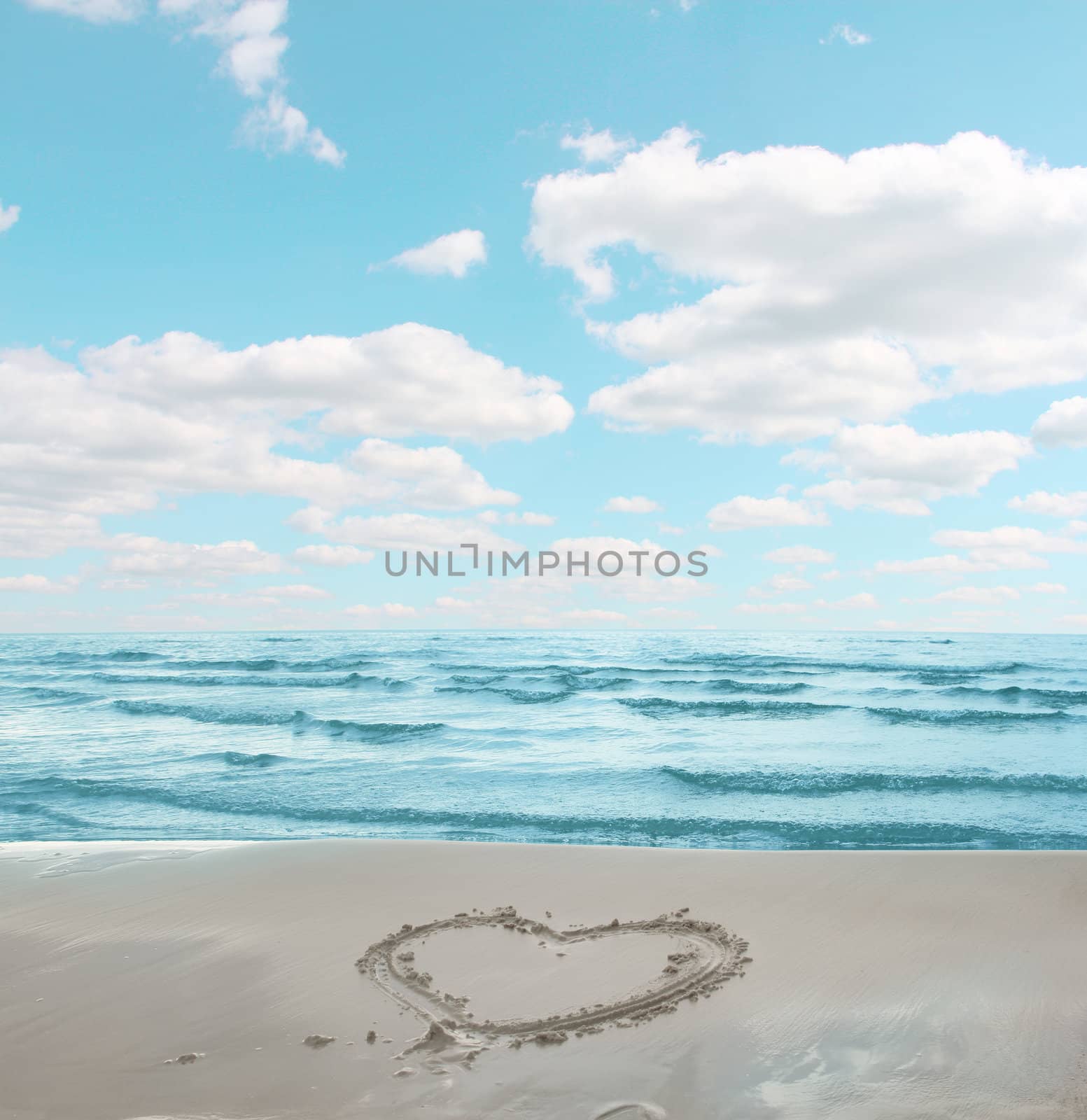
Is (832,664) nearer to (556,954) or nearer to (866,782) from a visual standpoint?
(866,782)

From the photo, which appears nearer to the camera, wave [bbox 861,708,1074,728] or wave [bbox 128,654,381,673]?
wave [bbox 861,708,1074,728]

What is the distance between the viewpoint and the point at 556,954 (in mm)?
4355

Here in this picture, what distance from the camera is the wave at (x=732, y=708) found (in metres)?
17.9

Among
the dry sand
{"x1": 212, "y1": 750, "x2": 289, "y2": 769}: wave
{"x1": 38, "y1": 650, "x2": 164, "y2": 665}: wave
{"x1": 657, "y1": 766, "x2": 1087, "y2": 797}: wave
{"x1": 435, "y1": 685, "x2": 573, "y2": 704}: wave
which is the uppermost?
the dry sand

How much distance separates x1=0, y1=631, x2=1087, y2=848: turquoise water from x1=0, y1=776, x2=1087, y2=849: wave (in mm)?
32

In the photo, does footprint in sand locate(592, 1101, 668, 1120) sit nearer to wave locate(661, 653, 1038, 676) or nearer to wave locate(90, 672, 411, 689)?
wave locate(90, 672, 411, 689)

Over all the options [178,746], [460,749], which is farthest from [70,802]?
[460,749]

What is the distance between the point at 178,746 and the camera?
42.8ft

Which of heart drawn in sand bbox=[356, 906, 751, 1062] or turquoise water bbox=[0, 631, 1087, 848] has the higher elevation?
heart drawn in sand bbox=[356, 906, 751, 1062]

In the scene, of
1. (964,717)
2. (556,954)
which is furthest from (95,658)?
(556,954)

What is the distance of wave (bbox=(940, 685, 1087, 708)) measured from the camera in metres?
20.2

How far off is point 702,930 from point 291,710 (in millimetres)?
15140

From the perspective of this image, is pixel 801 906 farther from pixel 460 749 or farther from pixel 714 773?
pixel 460 749

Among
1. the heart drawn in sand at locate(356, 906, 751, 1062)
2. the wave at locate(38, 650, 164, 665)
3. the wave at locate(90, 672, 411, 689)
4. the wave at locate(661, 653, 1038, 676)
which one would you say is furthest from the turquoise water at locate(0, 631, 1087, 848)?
the wave at locate(38, 650, 164, 665)
